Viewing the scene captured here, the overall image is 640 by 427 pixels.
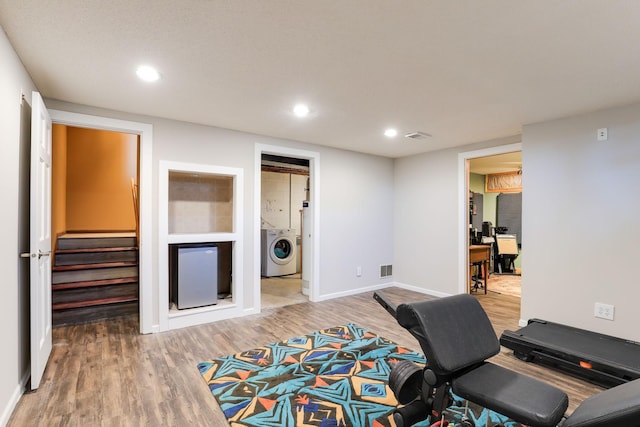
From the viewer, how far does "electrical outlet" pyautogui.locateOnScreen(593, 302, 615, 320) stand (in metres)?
3.04

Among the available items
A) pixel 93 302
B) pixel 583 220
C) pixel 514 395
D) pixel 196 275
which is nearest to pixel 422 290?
pixel 583 220

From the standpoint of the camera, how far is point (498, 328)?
11.7ft

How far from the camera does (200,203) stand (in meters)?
4.23

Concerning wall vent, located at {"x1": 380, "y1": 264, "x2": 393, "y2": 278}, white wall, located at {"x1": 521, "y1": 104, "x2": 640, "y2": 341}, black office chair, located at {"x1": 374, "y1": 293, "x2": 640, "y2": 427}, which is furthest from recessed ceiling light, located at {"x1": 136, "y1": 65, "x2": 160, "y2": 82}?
wall vent, located at {"x1": 380, "y1": 264, "x2": 393, "y2": 278}

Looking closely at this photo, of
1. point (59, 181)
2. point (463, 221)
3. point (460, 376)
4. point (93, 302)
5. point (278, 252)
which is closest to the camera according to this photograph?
point (460, 376)

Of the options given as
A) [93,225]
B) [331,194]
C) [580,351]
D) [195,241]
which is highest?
[331,194]

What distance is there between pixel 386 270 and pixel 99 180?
512 cm

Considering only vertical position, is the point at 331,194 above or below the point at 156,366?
above

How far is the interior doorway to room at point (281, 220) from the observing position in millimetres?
6007

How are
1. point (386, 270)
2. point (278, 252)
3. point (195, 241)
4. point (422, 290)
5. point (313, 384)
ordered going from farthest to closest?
point (278, 252)
point (386, 270)
point (422, 290)
point (195, 241)
point (313, 384)

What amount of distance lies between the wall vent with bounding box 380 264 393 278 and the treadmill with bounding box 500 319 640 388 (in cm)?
260

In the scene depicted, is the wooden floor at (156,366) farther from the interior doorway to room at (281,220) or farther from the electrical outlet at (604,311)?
the interior doorway to room at (281,220)

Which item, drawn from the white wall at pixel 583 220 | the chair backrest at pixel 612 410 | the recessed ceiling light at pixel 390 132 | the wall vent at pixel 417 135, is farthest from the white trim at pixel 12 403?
the white wall at pixel 583 220

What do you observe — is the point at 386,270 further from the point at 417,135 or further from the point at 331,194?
the point at 417,135
